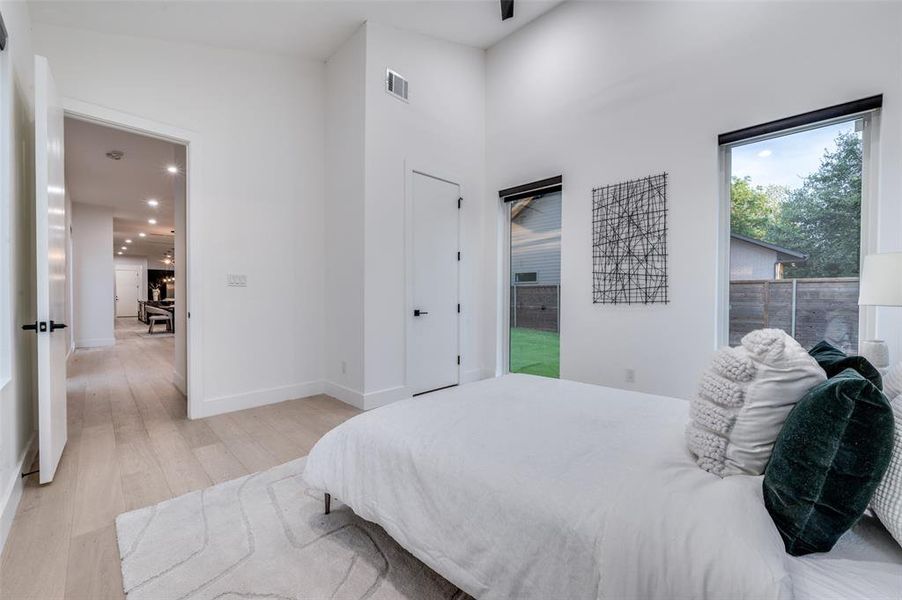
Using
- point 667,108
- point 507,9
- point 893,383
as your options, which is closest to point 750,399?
point 893,383

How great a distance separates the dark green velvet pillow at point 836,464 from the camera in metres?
0.83

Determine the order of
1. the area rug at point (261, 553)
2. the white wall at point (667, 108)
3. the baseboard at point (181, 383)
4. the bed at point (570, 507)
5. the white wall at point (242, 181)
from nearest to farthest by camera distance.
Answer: the bed at point (570, 507) < the area rug at point (261, 553) < the white wall at point (667, 108) < the white wall at point (242, 181) < the baseboard at point (181, 383)

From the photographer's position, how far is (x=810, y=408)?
2.95 ft

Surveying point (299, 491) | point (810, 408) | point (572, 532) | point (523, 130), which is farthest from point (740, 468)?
point (523, 130)

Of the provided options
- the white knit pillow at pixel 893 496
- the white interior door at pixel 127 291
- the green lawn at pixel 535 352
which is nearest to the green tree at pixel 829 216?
the green lawn at pixel 535 352

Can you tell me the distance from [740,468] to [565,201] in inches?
120

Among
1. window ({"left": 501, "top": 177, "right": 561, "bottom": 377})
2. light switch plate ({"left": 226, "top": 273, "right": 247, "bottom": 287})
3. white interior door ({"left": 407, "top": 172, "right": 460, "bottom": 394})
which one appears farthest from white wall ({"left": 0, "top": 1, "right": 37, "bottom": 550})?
window ({"left": 501, "top": 177, "right": 561, "bottom": 377})

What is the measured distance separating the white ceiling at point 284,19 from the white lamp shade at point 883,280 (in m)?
3.35

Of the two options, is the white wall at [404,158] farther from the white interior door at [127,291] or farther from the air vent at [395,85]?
the white interior door at [127,291]

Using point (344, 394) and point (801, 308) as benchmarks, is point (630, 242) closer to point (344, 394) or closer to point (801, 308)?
point (801, 308)

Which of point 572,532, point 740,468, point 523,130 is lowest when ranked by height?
point 572,532

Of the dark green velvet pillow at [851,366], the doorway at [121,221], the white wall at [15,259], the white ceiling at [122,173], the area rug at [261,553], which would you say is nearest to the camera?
the dark green velvet pillow at [851,366]

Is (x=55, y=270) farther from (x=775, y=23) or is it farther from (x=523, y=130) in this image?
(x=775, y=23)

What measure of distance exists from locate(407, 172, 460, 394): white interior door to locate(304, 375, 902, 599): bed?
212 cm
